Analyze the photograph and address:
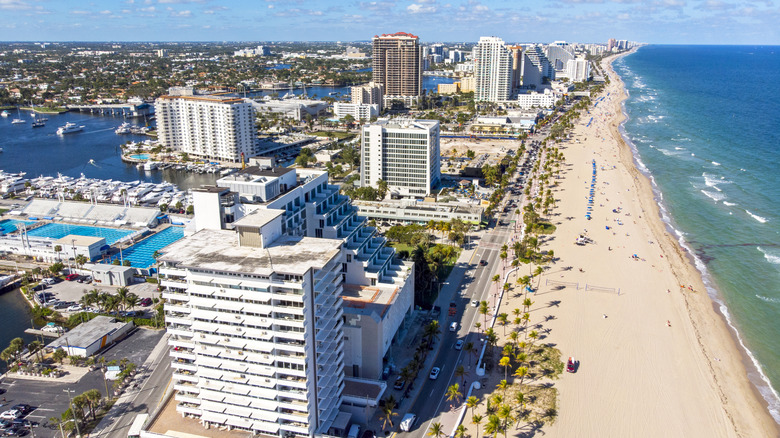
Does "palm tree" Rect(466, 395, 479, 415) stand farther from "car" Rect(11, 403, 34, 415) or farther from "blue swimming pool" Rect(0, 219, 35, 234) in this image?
"blue swimming pool" Rect(0, 219, 35, 234)

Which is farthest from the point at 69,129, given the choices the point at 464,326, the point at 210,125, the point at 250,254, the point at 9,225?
the point at 250,254

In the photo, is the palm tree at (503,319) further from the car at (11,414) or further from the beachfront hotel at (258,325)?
the car at (11,414)

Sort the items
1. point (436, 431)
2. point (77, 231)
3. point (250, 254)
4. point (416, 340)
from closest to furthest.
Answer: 1. point (250, 254)
2. point (436, 431)
3. point (416, 340)
4. point (77, 231)

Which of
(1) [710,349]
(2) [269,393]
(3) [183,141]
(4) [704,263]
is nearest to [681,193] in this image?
(4) [704,263]

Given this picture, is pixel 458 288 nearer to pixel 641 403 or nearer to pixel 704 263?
pixel 641 403

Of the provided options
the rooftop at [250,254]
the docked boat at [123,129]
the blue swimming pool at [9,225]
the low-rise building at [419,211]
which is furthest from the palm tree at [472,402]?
the docked boat at [123,129]

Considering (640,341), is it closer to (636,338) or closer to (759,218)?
(636,338)

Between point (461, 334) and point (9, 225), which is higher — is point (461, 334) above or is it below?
below
